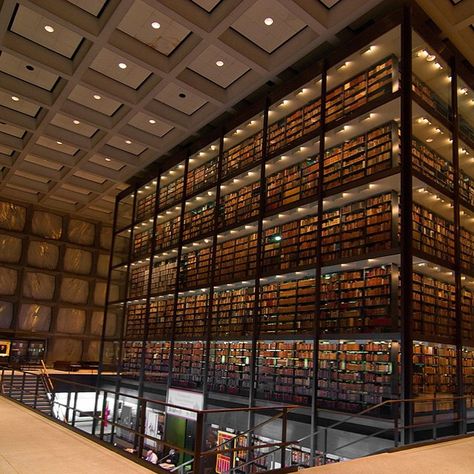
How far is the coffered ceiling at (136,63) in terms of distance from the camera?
8.01m

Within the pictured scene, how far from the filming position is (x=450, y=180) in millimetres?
8430

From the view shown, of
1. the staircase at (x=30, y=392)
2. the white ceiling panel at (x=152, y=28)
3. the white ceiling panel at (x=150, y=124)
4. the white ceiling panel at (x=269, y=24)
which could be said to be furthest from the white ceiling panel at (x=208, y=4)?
the staircase at (x=30, y=392)

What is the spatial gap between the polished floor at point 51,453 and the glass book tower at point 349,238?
396 centimetres

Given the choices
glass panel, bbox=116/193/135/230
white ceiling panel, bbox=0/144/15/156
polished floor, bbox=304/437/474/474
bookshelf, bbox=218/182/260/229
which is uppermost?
white ceiling panel, bbox=0/144/15/156

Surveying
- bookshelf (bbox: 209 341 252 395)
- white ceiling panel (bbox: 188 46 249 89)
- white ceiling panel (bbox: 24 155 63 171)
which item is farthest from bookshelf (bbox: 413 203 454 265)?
white ceiling panel (bbox: 24 155 63 171)

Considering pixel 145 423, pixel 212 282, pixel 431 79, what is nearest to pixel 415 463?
pixel 431 79

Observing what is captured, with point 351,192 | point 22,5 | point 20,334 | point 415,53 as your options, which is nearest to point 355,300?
point 351,192

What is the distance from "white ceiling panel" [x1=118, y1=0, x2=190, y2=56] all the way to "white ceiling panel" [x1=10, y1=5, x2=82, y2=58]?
3.77 ft

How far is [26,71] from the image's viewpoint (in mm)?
10250

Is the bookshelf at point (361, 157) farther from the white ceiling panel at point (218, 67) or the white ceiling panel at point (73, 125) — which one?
the white ceiling panel at point (73, 125)

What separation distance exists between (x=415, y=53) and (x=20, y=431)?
7939 mm

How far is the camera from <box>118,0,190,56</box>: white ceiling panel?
27.0ft

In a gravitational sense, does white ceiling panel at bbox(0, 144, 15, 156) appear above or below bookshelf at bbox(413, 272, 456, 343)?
above

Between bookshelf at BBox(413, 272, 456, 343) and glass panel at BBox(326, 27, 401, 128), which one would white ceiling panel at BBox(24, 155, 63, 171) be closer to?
glass panel at BBox(326, 27, 401, 128)
